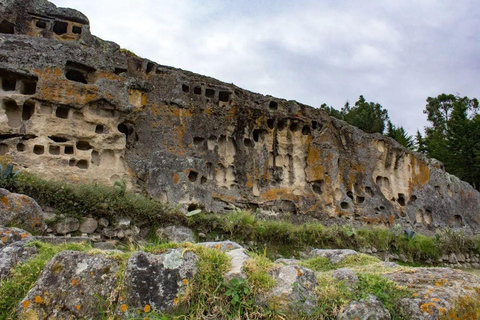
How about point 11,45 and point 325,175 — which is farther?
point 325,175

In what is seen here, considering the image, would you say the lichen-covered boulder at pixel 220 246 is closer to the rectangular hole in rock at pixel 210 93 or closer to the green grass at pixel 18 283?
the green grass at pixel 18 283

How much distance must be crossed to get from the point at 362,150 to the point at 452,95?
3664 cm

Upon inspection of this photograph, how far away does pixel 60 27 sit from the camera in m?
17.5

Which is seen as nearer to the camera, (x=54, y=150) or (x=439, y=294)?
(x=439, y=294)

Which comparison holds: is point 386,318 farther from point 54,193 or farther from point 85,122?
point 85,122

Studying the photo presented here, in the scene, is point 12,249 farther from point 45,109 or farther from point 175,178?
point 45,109

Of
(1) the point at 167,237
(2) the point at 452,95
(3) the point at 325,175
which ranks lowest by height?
(1) the point at 167,237

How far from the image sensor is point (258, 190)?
19.0 m

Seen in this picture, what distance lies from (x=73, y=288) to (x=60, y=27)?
1601 cm

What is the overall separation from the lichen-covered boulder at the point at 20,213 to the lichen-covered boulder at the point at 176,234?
370 cm

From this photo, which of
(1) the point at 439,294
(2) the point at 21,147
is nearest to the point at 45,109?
(2) the point at 21,147

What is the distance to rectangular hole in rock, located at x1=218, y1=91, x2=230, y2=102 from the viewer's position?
19297 mm

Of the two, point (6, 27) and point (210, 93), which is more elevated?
point (6, 27)

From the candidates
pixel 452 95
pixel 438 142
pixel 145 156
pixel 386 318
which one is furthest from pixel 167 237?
pixel 452 95
